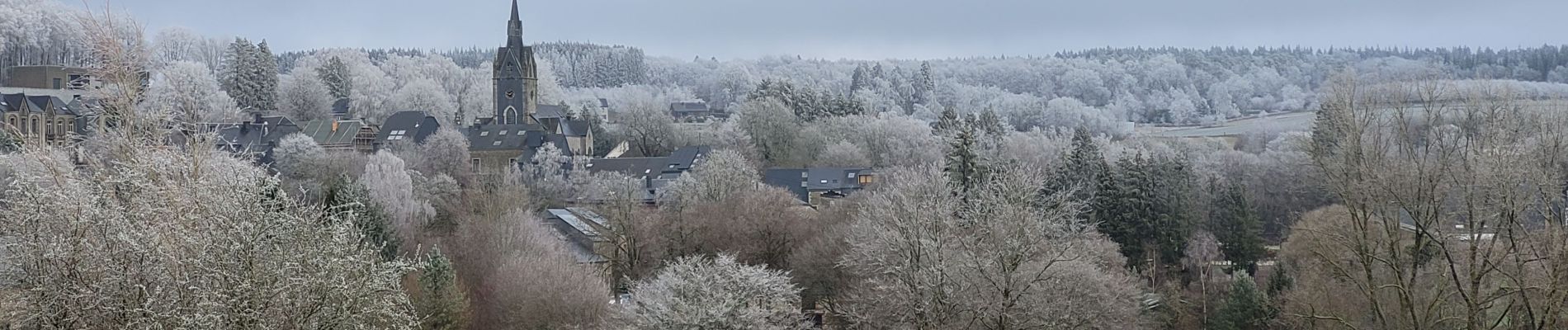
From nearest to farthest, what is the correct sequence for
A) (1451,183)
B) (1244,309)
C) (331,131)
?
(1451,183)
(1244,309)
(331,131)

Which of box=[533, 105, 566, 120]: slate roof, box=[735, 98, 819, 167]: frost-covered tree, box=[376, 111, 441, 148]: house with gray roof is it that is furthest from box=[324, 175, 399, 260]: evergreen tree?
box=[533, 105, 566, 120]: slate roof

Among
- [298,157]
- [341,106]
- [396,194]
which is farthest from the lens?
[341,106]

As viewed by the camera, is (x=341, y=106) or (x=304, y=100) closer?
Answer: (x=304, y=100)

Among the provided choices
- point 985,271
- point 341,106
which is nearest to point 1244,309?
point 985,271

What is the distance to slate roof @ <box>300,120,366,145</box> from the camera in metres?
66.2

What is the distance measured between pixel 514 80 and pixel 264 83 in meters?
15.0

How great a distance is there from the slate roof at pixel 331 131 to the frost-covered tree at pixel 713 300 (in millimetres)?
44470

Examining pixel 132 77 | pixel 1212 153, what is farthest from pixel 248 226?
pixel 1212 153

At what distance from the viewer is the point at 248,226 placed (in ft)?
38.8

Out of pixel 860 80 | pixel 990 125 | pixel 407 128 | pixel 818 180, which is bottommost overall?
pixel 818 180

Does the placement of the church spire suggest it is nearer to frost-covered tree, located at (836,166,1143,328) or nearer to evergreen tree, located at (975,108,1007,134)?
evergreen tree, located at (975,108,1007,134)

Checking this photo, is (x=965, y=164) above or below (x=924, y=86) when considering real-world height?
below

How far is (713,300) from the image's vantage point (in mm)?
23500

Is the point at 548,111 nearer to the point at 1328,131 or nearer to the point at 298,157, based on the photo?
the point at 298,157
